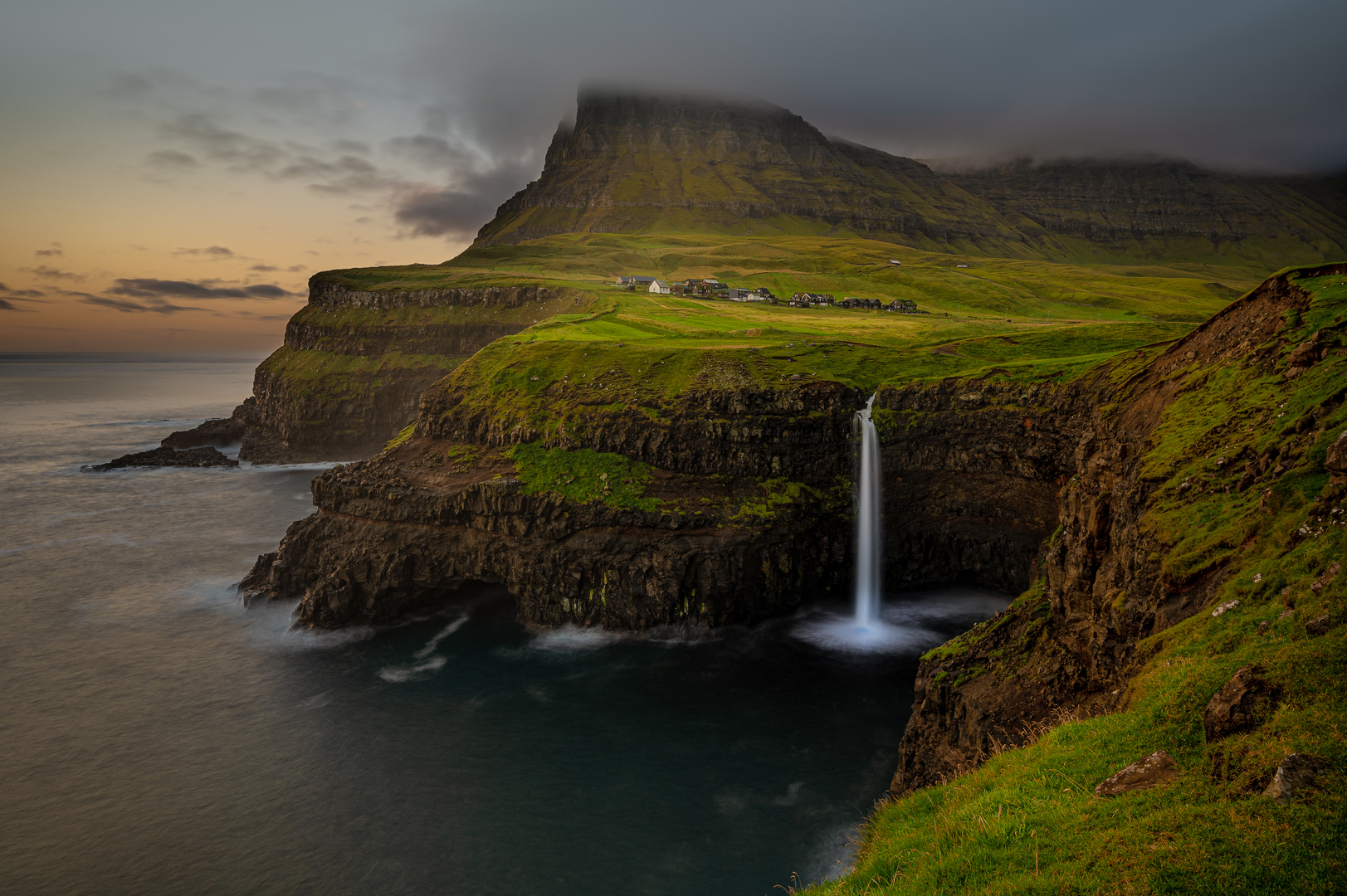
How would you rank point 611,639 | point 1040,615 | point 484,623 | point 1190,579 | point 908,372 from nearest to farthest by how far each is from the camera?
1. point 1190,579
2. point 1040,615
3. point 611,639
4. point 484,623
5. point 908,372

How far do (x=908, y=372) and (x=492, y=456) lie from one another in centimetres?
4682

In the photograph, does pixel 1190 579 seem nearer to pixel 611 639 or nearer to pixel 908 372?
pixel 611 639

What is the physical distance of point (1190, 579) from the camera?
20.0m

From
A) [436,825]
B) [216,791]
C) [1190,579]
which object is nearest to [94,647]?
[216,791]

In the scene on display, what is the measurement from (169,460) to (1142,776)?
164 m

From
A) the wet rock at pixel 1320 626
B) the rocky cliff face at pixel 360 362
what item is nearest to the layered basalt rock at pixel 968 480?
the wet rock at pixel 1320 626

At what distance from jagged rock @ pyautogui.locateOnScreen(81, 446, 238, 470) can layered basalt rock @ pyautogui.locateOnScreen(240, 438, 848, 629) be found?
82.0m

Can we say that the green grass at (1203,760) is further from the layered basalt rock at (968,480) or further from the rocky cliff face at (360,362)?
the rocky cliff face at (360,362)

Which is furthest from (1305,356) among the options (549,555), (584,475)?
(549,555)

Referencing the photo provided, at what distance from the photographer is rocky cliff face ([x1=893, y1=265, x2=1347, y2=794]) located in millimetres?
20797

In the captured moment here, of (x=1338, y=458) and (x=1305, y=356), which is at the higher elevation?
(x=1305, y=356)

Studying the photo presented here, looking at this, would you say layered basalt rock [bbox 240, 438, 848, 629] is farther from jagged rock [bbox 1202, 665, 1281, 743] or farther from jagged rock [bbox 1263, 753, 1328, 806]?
jagged rock [bbox 1263, 753, 1328, 806]

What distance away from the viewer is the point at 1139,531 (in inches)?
955

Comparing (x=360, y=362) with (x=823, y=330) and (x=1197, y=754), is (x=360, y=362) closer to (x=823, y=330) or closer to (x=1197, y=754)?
(x=823, y=330)
